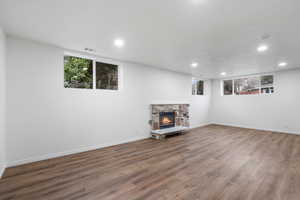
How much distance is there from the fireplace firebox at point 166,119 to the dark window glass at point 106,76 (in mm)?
2177

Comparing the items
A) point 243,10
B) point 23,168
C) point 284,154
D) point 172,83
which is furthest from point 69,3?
point 284,154

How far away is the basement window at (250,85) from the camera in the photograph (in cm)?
626

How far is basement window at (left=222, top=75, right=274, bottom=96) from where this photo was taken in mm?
6258

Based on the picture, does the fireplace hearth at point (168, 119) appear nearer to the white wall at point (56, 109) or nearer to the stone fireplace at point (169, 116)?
the stone fireplace at point (169, 116)

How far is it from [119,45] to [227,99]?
658 cm

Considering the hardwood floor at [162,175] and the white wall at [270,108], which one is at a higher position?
the white wall at [270,108]

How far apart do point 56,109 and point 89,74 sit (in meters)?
1.25

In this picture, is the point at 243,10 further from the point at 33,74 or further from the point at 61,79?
the point at 33,74

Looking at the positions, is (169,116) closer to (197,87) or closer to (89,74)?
(197,87)

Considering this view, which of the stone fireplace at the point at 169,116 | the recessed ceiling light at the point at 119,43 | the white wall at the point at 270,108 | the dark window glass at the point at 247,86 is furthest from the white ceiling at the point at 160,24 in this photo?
the dark window glass at the point at 247,86

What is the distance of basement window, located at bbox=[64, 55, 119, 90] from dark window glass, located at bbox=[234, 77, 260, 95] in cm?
626

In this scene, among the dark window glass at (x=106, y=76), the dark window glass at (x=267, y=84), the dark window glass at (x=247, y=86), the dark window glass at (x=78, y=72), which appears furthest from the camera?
the dark window glass at (x=247, y=86)

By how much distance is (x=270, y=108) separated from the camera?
241 inches

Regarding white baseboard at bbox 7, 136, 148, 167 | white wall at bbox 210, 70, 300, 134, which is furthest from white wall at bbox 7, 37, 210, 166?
white wall at bbox 210, 70, 300, 134
